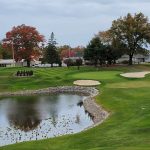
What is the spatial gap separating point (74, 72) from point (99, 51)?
12663 mm

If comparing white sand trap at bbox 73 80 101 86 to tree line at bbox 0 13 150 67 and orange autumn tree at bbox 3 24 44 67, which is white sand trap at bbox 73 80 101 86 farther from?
orange autumn tree at bbox 3 24 44 67

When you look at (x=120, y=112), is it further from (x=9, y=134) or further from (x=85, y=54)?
(x=85, y=54)

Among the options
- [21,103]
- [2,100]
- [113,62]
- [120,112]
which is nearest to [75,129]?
[120,112]

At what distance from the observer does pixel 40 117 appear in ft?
152

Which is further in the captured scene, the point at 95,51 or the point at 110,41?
the point at 110,41

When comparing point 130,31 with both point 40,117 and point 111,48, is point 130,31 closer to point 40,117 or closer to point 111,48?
point 111,48

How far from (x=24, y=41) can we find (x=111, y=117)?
7480 centimetres

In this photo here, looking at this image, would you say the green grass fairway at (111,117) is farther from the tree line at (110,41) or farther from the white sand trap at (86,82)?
the tree line at (110,41)

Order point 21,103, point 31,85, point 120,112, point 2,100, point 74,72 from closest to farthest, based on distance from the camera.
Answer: point 120,112
point 21,103
point 2,100
point 31,85
point 74,72

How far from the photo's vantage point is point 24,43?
11275 cm

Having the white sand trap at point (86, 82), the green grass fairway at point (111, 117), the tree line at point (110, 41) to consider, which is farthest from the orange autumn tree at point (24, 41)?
the white sand trap at point (86, 82)

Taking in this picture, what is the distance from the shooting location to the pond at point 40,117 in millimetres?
37375

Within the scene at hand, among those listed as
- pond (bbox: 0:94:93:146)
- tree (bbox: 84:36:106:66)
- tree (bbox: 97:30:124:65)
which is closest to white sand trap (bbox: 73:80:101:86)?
pond (bbox: 0:94:93:146)

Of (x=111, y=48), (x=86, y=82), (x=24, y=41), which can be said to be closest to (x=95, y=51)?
(x=111, y=48)
